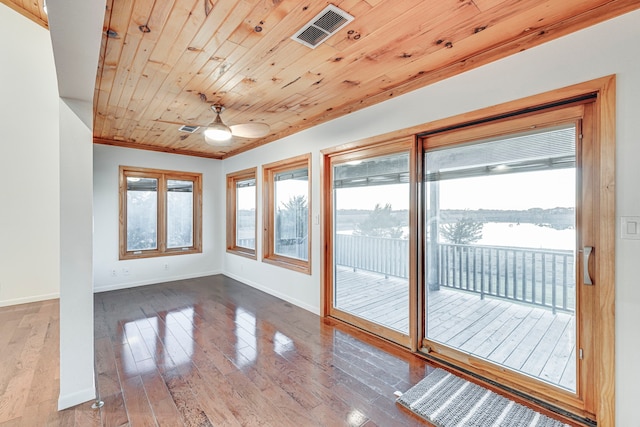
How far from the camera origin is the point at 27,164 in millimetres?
4246

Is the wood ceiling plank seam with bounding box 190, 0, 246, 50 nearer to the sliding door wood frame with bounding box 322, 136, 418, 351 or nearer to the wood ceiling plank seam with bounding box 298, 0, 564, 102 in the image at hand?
the wood ceiling plank seam with bounding box 298, 0, 564, 102

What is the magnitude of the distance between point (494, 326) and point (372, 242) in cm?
137

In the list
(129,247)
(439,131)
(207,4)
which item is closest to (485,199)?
(439,131)

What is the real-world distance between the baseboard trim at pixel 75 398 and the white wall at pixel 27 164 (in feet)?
11.1

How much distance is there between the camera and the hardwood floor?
1886 mm

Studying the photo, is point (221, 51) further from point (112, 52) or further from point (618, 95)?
point (618, 95)

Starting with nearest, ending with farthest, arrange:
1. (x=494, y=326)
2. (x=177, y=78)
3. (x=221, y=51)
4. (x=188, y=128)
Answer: (x=221, y=51) < (x=494, y=326) < (x=177, y=78) < (x=188, y=128)

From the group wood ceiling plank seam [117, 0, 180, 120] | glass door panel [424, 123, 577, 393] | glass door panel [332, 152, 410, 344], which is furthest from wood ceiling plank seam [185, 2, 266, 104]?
glass door panel [424, 123, 577, 393]

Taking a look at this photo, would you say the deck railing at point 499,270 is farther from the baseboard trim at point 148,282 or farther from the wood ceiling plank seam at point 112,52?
the baseboard trim at point 148,282

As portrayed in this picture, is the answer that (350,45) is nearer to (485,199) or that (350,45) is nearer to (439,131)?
(439,131)

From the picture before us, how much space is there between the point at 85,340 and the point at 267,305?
2.29 meters

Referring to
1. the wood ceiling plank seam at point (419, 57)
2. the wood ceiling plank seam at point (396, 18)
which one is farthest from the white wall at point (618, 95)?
the wood ceiling plank seam at point (396, 18)

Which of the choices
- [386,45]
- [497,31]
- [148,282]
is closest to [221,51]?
[386,45]

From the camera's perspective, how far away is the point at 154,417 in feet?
6.11
